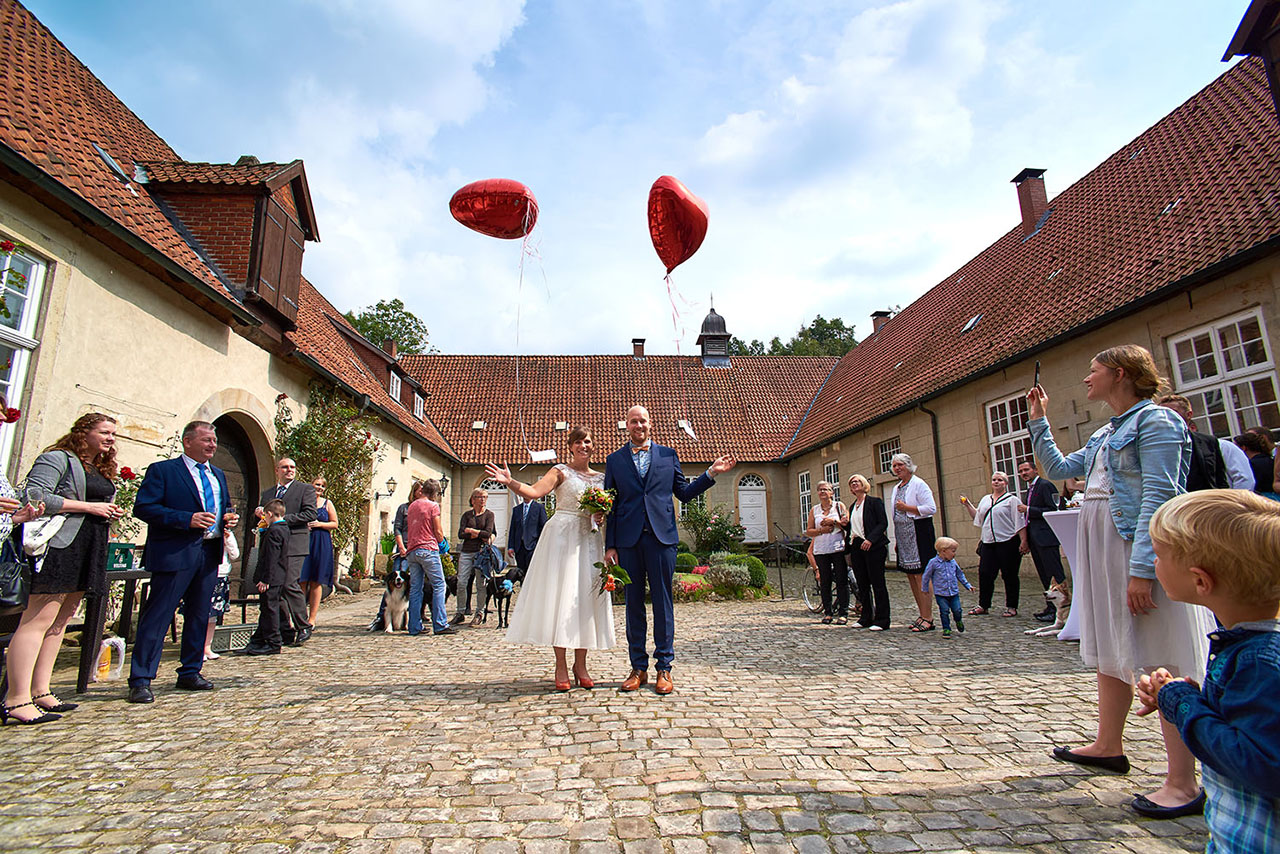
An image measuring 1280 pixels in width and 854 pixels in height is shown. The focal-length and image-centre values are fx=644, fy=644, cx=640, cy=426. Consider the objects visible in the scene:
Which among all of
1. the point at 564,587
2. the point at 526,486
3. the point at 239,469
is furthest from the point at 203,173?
the point at 564,587

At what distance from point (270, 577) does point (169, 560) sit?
6.54 feet

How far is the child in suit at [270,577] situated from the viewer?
6426 millimetres

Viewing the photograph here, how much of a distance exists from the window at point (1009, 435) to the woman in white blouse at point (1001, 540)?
13.8 feet

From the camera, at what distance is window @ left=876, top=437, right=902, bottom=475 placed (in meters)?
16.8

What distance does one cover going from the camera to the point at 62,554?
4.11 metres

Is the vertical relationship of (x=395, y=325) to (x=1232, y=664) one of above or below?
above

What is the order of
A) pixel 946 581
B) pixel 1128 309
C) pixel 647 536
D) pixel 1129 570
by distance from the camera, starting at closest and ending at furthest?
pixel 1129 570
pixel 647 536
pixel 946 581
pixel 1128 309

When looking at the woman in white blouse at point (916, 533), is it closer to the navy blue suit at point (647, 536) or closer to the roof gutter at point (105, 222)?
the navy blue suit at point (647, 536)

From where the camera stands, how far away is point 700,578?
11.9 metres

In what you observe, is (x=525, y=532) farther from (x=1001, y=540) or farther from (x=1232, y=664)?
(x=1232, y=664)

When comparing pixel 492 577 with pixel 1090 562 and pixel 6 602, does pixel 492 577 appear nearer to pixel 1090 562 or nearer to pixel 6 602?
pixel 6 602

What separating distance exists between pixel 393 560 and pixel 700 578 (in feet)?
19.0

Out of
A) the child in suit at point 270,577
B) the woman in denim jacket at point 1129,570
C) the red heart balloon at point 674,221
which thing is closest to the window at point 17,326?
the child in suit at point 270,577

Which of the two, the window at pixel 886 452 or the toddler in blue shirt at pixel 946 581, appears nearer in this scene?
the toddler in blue shirt at pixel 946 581
